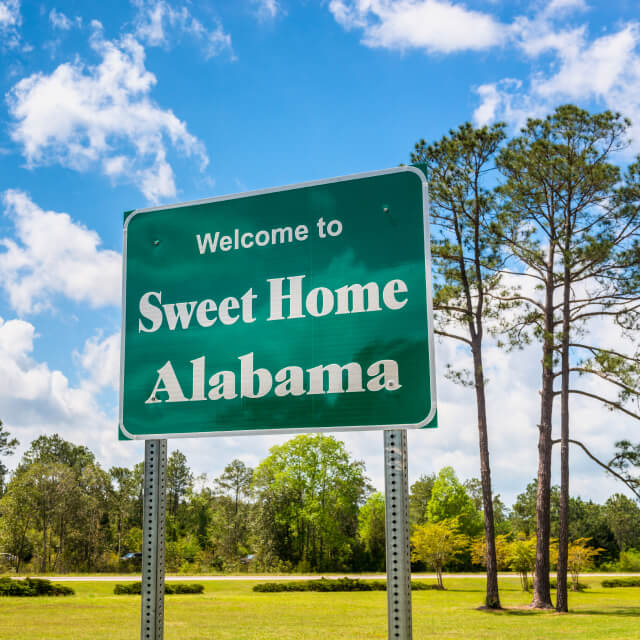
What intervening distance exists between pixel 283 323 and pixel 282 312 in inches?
1.8

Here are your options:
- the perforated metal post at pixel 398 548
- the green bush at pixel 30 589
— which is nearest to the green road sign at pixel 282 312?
the perforated metal post at pixel 398 548

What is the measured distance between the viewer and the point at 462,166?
22.4 metres

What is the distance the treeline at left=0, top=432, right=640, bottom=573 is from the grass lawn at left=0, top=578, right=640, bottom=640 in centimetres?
1664

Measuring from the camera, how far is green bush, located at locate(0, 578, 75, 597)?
24469 millimetres

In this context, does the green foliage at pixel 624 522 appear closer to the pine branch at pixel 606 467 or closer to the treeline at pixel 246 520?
the treeline at pixel 246 520

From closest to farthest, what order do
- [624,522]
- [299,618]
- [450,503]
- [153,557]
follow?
[153,557]
[299,618]
[450,503]
[624,522]

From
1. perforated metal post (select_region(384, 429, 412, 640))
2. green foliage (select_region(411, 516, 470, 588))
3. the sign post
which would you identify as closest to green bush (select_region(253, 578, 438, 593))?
green foliage (select_region(411, 516, 470, 588))

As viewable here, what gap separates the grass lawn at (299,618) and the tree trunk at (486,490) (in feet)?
2.52

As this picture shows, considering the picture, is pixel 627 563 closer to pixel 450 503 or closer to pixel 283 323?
pixel 450 503

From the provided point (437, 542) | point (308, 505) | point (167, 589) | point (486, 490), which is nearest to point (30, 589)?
point (167, 589)

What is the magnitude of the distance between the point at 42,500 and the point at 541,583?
3597cm

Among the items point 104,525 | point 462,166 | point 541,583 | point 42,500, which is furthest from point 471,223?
point 104,525

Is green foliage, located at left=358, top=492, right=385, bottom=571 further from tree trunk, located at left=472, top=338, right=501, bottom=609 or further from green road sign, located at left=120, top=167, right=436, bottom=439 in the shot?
green road sign, located at left=120, top=167, right=436, bottom=439

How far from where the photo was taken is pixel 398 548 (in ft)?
7.88
